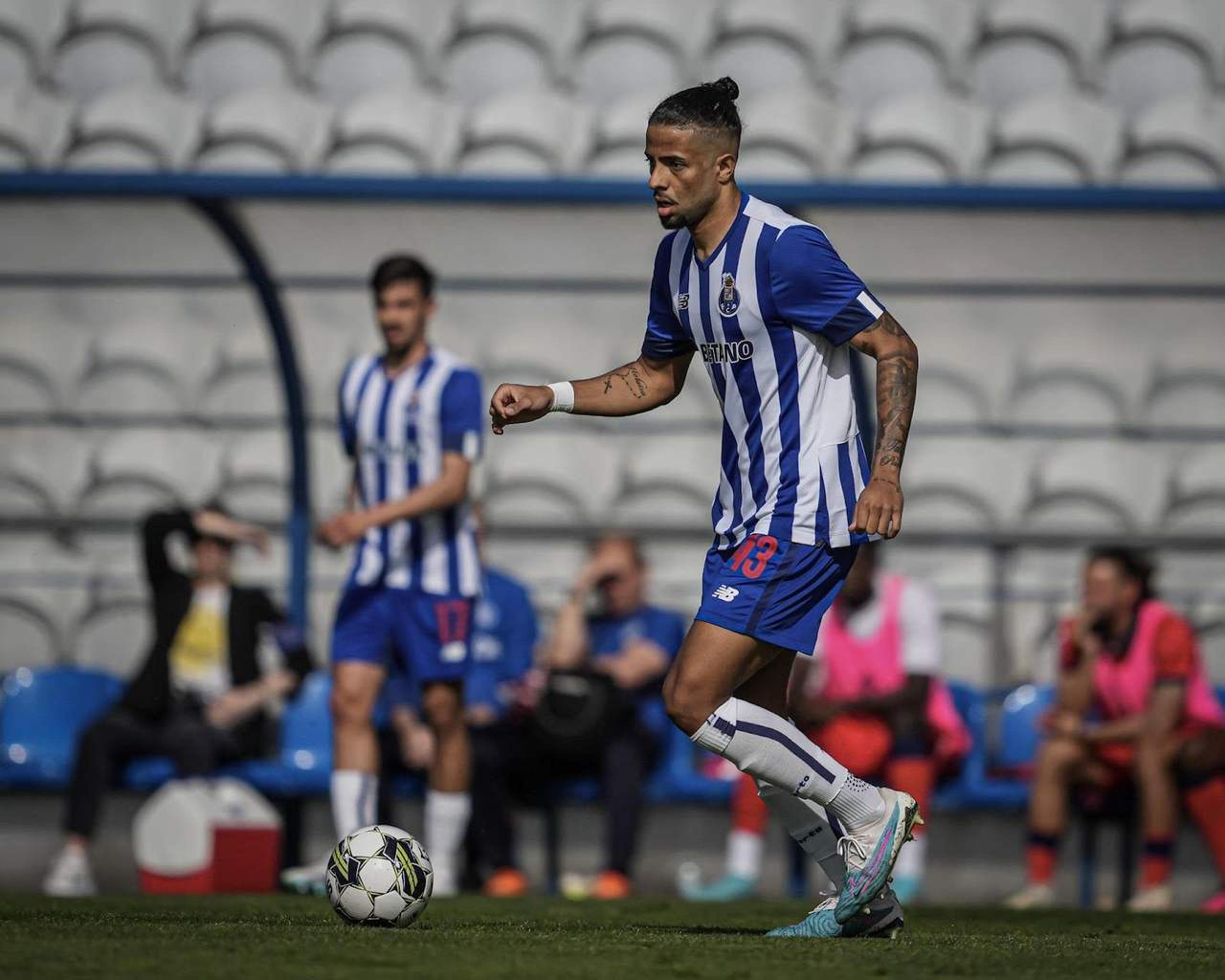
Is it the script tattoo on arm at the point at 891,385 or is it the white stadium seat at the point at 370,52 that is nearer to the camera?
the script tattoo on arm at the point at 891,385

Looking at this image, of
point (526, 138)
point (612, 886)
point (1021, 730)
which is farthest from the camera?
point (526, 138)

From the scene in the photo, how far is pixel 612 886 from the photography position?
680cm

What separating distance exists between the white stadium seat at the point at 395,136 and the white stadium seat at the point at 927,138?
2187mm

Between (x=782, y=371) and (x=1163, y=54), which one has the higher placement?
(x=1163, y=54)

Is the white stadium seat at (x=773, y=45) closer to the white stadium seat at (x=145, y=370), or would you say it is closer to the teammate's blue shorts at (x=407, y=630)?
the white stadium seat at (x=145, y=370)

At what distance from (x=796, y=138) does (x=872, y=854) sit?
21.1 ft

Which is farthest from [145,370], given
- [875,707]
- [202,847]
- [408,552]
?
Result: [875,707]

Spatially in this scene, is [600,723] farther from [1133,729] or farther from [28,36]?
[28,36]

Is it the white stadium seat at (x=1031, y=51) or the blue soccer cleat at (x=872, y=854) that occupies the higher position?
the white stadium seat at (x=1031, y=51)

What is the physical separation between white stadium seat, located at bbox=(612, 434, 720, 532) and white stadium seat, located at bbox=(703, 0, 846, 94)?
7.83 ft

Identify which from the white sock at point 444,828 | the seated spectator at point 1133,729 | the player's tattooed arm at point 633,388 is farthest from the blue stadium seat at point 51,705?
the player's tattooed arm at point 633,388

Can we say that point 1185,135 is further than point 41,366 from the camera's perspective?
Yes

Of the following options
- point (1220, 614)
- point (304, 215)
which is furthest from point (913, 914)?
point (304, 215)

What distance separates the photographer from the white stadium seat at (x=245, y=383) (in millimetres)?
9133
